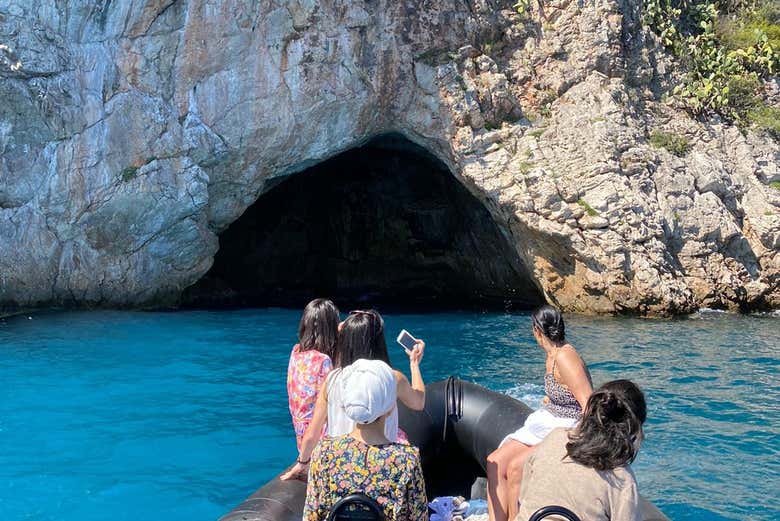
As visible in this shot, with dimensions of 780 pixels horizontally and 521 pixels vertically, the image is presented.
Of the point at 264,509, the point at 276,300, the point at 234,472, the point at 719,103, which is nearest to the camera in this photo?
the point at 264,509

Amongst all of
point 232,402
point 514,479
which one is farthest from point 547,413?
point 232,402

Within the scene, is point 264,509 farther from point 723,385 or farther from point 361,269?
point 361,269

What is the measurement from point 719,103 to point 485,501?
13.5 meters

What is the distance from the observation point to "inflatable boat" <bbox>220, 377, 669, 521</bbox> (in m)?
5.22

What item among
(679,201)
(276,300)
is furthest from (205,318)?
(679,201)

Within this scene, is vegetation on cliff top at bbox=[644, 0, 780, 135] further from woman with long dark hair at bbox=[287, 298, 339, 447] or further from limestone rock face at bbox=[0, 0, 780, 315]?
woman with long dark hair at bbox=[287, 298, 339, 447]

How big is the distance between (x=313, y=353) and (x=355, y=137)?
11279 millimetres

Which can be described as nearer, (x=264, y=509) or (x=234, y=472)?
(x=264, y=509)

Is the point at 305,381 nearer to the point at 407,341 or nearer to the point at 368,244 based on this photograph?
the point at 407,341

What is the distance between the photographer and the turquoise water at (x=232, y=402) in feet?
19.1

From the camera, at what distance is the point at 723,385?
8.96 metres

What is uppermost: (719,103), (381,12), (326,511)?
(381,12)

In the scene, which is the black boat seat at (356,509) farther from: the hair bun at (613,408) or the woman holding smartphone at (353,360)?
the hair bun at (613,408)

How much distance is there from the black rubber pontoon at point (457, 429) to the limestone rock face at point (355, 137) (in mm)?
9125
